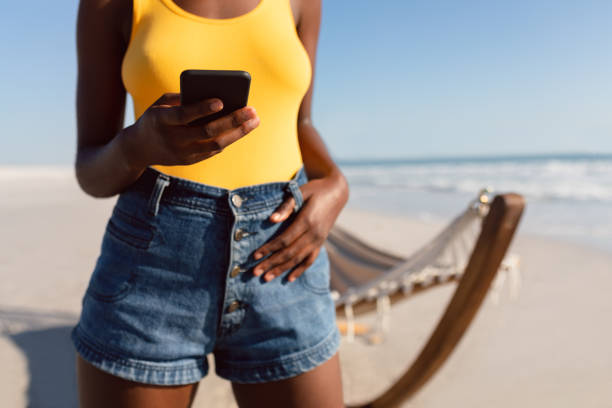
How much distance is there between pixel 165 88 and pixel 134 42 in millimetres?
98

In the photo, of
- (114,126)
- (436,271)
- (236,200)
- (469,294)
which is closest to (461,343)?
(436,271)

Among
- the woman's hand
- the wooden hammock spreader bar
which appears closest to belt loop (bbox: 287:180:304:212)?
the woman's hand

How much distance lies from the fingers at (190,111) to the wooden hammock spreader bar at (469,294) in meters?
1.27

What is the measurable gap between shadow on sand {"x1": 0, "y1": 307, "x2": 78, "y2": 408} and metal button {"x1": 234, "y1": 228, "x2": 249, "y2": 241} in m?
2.10

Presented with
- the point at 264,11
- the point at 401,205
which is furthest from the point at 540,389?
the point at 401,205

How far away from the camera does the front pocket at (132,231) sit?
30.9 inches

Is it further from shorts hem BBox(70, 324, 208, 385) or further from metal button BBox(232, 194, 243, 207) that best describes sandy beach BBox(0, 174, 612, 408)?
metal button BBox(232, 194, 243, 207)

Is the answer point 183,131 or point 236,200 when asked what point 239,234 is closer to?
point 236,200

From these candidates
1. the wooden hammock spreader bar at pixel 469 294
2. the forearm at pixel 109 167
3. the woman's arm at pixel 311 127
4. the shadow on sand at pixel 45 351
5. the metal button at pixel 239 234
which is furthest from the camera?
the shadow on sand at pixel 45 351

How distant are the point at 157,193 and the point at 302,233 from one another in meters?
0.27

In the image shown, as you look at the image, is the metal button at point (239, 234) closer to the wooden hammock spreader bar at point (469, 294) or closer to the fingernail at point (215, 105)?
the fingernail at point (215, 105)

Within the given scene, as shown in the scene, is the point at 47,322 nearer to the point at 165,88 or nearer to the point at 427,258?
the point at 427,258

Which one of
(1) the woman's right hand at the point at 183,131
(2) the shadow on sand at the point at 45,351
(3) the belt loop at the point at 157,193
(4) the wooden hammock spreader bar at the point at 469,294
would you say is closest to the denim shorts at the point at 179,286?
(3) the belt loop at the point at 157,193

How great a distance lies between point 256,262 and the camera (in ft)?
Answer: 2.70
